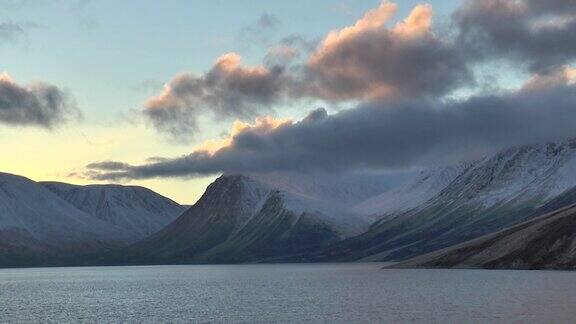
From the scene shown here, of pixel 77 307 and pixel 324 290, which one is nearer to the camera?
pixel 77 307

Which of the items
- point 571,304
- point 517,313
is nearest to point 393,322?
point 517,313

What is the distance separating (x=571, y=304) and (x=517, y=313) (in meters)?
14.2

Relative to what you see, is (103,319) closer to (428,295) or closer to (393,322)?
(393,322)

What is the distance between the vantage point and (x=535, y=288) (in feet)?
542

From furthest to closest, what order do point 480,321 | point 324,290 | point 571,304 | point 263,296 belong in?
point 324,290
point 263,296
point 571,304
point 480,321

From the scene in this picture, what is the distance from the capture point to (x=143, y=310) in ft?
480

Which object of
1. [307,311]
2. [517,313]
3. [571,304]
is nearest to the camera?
[517,313]

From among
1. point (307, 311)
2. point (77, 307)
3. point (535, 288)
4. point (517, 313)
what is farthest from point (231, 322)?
point (535, 288)

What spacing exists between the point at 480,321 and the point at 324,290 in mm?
90156

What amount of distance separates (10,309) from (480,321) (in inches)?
3749

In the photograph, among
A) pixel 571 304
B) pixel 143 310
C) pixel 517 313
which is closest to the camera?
pixel 517 313

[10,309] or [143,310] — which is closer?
[143,310]

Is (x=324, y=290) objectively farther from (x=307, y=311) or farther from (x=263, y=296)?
(x=307, y=311)

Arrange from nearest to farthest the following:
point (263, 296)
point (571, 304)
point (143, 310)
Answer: point (571, 304) → point (143, 310) → point (263, 296)
